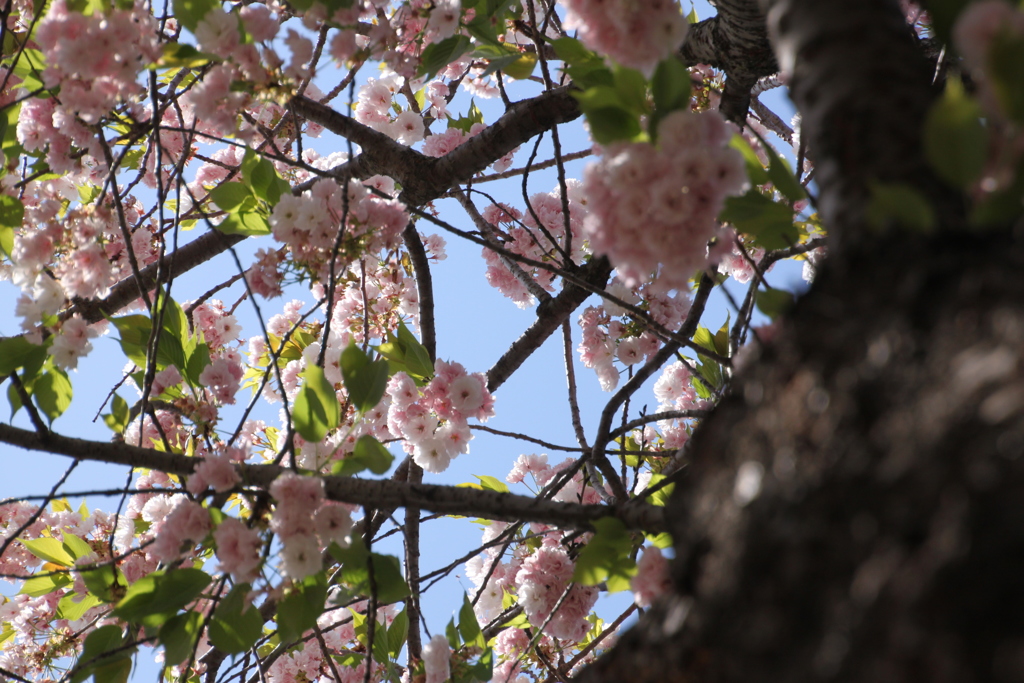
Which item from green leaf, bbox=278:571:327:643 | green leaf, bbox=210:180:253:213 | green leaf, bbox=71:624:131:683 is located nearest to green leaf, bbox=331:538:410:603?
green leaf, bbox=278:571:327:643

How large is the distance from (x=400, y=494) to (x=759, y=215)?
2.69ft

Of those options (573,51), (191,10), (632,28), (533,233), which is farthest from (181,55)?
(533,233)

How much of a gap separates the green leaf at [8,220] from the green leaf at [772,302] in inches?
79.7

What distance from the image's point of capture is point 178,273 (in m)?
2.62

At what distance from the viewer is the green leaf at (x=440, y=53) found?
68.6 inches

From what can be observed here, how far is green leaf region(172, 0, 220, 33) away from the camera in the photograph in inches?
53.1

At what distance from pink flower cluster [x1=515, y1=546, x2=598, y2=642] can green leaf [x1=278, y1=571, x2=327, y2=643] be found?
97cm

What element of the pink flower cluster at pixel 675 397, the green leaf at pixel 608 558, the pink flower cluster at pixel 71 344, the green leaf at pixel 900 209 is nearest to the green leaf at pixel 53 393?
the pink flower cluster at pixel 71 344

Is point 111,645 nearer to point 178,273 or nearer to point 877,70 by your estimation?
point 178,273

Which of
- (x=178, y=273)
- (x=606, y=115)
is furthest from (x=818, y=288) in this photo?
(x=178, y=273)

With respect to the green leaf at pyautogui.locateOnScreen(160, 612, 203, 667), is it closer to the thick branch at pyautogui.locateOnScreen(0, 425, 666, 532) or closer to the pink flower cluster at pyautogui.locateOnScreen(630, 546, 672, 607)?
the thick branch at pyautogui.locateOnScreen(0, 425, 666, 532)

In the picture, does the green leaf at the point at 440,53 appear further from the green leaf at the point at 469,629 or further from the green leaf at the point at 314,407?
the green leaf at the point at 469,629

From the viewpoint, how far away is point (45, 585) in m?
1.97

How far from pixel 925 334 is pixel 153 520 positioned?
286cm
